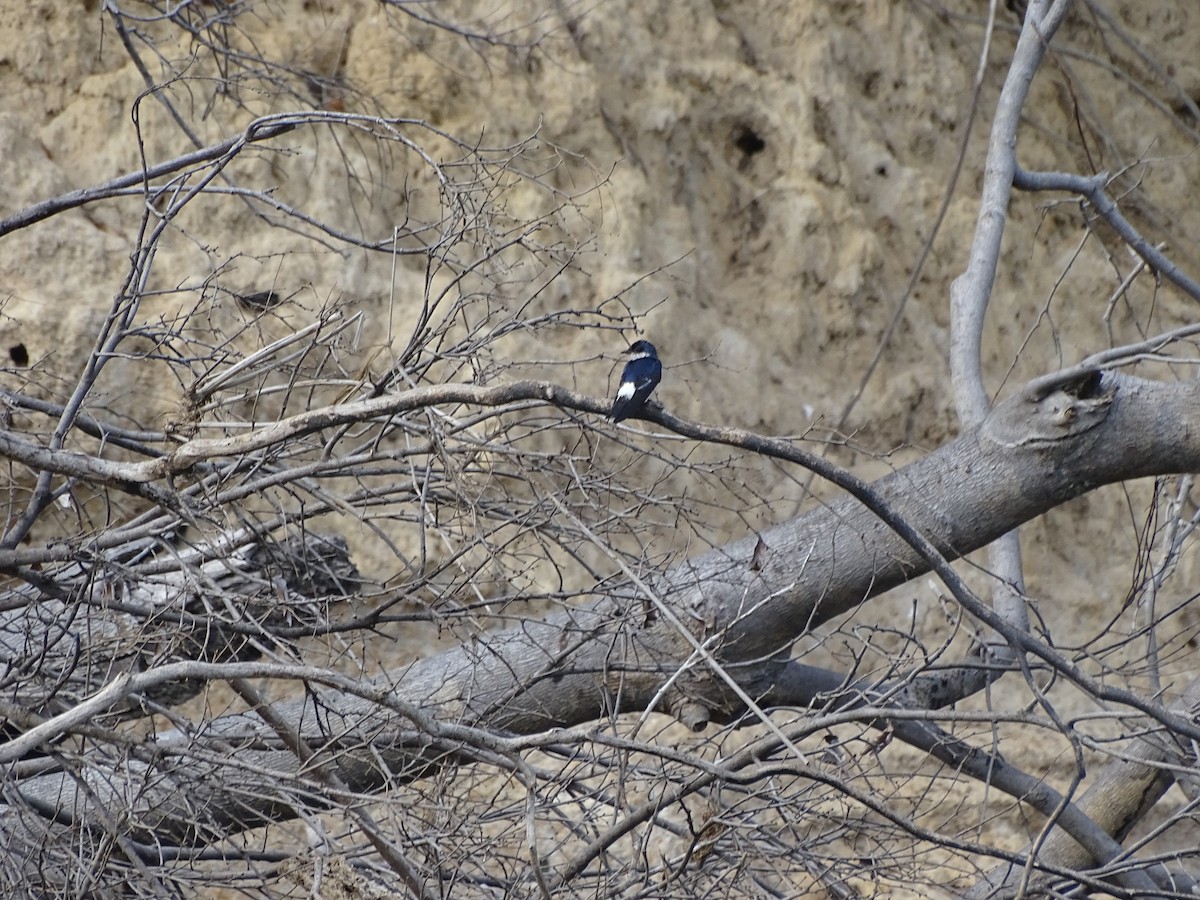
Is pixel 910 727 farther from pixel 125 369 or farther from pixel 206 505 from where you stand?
pixel 125 369

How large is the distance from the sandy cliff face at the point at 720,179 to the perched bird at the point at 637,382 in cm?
161

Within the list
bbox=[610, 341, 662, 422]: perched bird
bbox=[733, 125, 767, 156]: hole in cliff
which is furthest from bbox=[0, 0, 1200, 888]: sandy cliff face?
bbox=[610, 341, 662, 422]: perched bird

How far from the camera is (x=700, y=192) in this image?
228 inches

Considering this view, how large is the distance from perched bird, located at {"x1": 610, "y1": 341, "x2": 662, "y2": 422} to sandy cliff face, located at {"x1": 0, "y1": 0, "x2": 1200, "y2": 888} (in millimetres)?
1612

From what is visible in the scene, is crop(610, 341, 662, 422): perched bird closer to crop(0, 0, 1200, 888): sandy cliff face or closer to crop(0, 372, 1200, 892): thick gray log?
crop(0, 372, 1200, 892): thick gray log

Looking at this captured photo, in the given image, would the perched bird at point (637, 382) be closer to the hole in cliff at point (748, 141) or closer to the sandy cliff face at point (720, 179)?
the sandy cliff face at point (720, 179)

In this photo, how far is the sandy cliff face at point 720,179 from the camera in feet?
16.3

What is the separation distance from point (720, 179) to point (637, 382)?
2.85 m

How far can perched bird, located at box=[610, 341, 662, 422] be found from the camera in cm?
284

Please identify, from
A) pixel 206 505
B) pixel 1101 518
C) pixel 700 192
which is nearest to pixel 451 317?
pixel 206 505

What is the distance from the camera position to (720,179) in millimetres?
5816

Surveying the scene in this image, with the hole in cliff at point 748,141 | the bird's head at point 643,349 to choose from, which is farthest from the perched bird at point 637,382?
the hole in cliff at point 748,141

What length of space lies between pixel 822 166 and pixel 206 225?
8.49 ft

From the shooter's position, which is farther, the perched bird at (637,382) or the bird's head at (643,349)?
the bird's head at (643,349)
